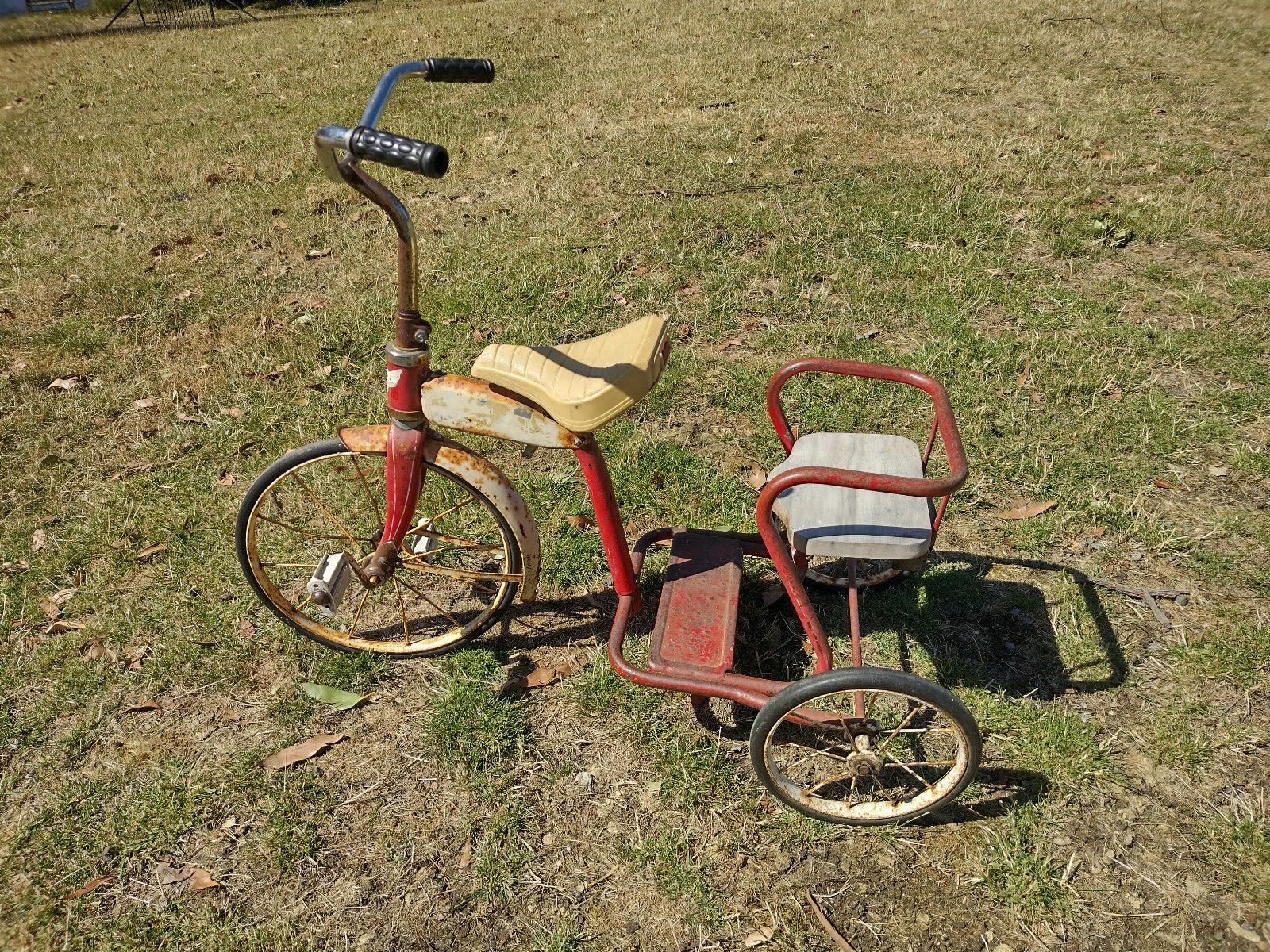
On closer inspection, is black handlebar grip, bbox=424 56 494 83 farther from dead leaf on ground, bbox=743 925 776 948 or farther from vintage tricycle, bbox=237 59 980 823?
dead leaf on ground, bbox=743 925 776 948

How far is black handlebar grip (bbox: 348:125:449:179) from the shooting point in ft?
5.85

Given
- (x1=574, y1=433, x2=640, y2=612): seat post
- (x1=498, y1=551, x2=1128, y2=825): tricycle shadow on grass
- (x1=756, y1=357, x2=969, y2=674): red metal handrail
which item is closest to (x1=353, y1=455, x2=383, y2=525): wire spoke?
(x1=498, y1=551, x2=1128, y2=825): tricycle shadow on grass

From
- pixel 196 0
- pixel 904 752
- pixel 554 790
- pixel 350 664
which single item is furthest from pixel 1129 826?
pixel 196 0

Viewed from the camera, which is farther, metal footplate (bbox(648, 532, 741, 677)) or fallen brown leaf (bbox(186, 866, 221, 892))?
metal footplate (bbox(648, 532, 741, 677))

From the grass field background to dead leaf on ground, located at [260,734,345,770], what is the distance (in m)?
0.06

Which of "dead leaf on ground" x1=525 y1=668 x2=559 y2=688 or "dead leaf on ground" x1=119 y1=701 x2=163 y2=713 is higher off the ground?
"dead leaf on ground" x1=119 y1=701 x2=163 y2=713

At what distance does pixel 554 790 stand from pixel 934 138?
642 centimetres

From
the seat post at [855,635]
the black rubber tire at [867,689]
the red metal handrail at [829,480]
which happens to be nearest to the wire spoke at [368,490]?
the red metal handrail at [829,480]

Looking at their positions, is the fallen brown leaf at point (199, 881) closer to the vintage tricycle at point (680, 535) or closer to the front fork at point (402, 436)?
the vintage tricycle at point (680, 535)

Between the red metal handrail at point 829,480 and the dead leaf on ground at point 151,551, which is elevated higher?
the red metal handrail at point 829,480

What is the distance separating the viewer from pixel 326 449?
269cm

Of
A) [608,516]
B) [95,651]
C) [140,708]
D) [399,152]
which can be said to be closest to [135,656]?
[95,651]

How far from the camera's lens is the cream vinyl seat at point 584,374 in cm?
234

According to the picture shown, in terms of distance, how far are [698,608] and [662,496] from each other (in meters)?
1.05
